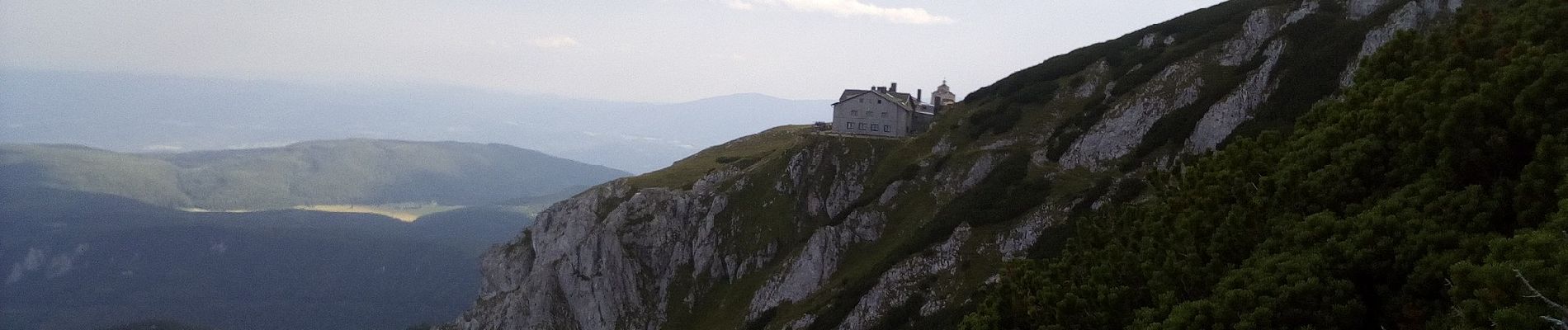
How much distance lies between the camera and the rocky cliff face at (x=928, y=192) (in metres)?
56.7

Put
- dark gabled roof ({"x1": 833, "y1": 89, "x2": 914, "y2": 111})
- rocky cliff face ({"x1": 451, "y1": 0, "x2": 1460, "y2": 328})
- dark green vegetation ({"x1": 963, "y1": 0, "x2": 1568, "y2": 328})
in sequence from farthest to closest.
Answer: dark gabled roof ({"x1": 833, "y1": 89, "x2": 914, "y2": 111})
rocky cliff face ({"x1": 451, "y1": 0, "x2": 1460, "y2": 328})
dark green vegetation ({"x1": 963, "y1": 0, "x2": 1568, "y2": 328})

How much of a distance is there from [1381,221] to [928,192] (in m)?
51.6

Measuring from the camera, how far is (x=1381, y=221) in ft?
74.4

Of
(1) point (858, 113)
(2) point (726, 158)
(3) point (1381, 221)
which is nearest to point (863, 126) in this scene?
(1) point (858, 113)

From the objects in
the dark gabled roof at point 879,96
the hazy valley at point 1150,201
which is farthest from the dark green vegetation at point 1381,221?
the dark gabled roof at point 879,96

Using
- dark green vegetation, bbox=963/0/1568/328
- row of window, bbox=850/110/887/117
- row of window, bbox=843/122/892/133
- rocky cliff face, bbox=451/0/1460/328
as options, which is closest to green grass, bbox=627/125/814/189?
rocky cliff face, bbox=451/0/1460/328

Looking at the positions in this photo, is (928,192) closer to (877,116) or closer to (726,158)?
(877,116)

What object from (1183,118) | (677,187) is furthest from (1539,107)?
(677,187)

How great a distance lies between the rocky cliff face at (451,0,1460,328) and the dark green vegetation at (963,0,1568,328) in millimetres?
7158

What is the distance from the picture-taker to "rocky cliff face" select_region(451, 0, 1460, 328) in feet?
186

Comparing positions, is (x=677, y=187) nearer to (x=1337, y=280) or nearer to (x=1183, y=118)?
(x=1183, y=118)

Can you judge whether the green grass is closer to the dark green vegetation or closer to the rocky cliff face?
the rocky cliff face

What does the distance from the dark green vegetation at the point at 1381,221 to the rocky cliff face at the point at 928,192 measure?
716 centimetres

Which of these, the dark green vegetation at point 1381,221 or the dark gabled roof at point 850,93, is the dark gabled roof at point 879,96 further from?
the dark green vegetation at point 1381,221
